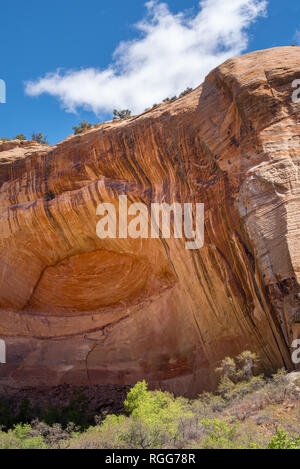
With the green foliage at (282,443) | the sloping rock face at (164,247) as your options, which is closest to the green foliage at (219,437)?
the green foliage at (282,443)

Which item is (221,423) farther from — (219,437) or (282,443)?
(282,443)

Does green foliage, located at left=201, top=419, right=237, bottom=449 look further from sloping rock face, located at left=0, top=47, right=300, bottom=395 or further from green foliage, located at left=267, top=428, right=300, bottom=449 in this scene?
sloping rock face, located at left=0, top=47, right=300, bottom=395

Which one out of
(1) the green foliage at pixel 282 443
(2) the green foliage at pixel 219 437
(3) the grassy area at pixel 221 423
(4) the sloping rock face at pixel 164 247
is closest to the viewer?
(1) the green foliage at pixel 282 443

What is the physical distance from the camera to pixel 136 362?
12.6m

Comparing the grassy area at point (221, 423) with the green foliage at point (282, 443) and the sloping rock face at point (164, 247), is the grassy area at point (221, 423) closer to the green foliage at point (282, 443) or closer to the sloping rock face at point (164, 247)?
the green foliage at point (282, 443)

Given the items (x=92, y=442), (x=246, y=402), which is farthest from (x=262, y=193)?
(x=92, y=442)

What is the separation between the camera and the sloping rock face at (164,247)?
8.13 meters

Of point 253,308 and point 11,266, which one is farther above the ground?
point 11,266

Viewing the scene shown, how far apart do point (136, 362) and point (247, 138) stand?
8123 mm

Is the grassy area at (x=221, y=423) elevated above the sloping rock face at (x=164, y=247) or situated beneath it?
situated beneath

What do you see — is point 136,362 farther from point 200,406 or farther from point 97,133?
point 97,133

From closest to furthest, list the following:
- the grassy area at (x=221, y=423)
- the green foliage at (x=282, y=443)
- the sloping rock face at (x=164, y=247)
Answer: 1. the green foliage at (x=282, y=443)
2. the grassy area at (x=221, y=423)
3. the sloping rock face at (x=164, y=247)

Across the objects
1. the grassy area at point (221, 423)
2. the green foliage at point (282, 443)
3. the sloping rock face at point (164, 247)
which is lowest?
the grassy area at point (221, 423)

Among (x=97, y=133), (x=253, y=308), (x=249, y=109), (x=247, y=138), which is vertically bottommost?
(x=253, y=308)
